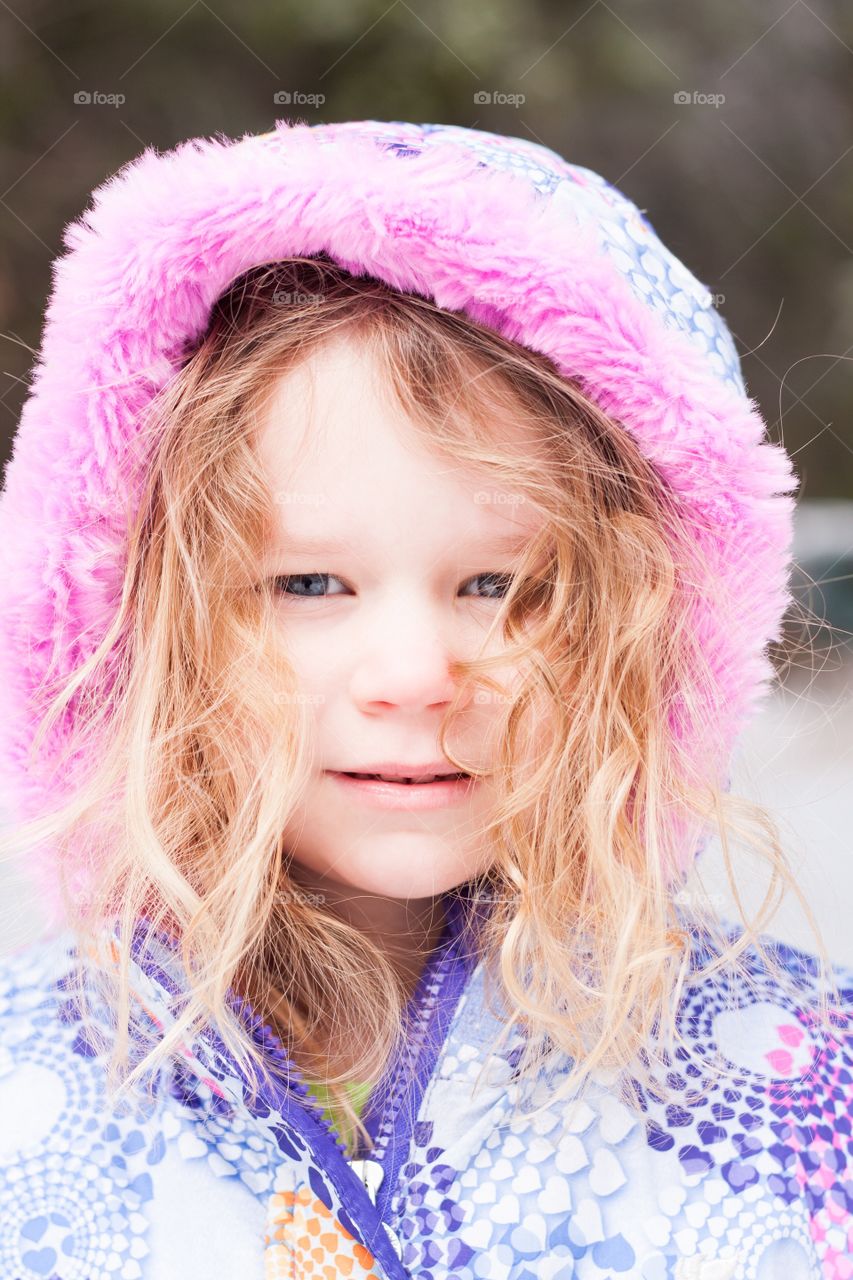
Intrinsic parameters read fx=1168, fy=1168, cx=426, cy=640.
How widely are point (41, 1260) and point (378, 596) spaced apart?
1.97ft

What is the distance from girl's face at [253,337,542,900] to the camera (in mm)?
974

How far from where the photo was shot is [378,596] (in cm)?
99

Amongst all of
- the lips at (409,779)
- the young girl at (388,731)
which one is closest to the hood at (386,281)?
the young girl at (388,731)

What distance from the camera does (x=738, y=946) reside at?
3.52 feet

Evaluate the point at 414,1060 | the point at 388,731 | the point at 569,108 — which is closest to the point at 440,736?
the point at 388,731

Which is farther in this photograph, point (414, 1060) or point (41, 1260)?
point (414, 1060)

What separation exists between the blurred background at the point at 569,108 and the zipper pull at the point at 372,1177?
175 cm

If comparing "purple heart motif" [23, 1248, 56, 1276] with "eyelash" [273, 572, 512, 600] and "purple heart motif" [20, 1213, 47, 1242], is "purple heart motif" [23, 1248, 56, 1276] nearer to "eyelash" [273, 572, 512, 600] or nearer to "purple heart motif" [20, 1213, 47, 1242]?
"purple heart motif" [20, 1213, 47, 1242]

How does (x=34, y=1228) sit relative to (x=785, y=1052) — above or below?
below

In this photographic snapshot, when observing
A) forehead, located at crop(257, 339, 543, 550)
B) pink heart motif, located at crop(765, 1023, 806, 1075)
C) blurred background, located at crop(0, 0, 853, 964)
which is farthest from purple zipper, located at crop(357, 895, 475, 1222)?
blurred background, located at crop(0, 0, 853, 964)

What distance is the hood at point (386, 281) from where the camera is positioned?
3.17 feet

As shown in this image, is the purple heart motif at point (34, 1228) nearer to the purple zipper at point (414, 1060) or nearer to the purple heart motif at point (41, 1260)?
the purple heart motif at point (41, 1260)

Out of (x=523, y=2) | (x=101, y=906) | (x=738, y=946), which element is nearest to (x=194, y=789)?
(x=101, y=906)

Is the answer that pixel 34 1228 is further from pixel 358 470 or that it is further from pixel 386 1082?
pixel 358 470
